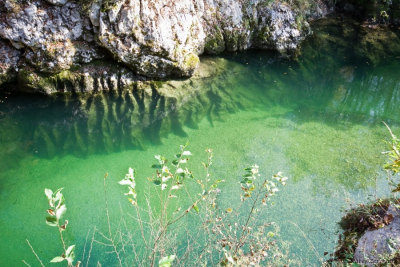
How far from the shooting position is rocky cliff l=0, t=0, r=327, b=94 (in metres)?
8.20

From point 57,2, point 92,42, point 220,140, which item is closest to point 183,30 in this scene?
point 92,42

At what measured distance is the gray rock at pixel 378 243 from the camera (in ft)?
11.7

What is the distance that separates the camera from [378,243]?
379cm

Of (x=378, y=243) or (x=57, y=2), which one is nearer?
(x=378, y=243)

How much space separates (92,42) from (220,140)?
445 cm

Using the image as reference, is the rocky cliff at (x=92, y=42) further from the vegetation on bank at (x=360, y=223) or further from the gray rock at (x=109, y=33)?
the vegetation on bank at (x=360, y=223)

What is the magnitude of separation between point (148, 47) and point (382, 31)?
37.5 ft

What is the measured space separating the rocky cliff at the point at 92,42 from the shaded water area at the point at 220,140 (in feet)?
1.62

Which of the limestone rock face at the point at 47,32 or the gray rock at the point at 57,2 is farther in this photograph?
the gray rock at the point at 57,2

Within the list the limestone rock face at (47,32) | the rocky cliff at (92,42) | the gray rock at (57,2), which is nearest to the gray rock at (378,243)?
the rocky cliff at (92,42)

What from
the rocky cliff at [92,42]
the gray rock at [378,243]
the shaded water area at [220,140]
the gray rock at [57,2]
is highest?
the gray rock at [57,2]

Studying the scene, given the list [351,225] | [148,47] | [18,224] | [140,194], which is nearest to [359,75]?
[148,47]

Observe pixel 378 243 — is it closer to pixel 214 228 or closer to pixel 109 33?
pixel 214 228

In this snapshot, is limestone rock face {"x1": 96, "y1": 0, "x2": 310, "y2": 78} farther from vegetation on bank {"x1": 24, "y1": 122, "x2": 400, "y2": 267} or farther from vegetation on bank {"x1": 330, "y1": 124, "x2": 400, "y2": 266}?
vegetation on bank {"x1": 330, "y1": 124, "x2": 400, "y2": 266}
